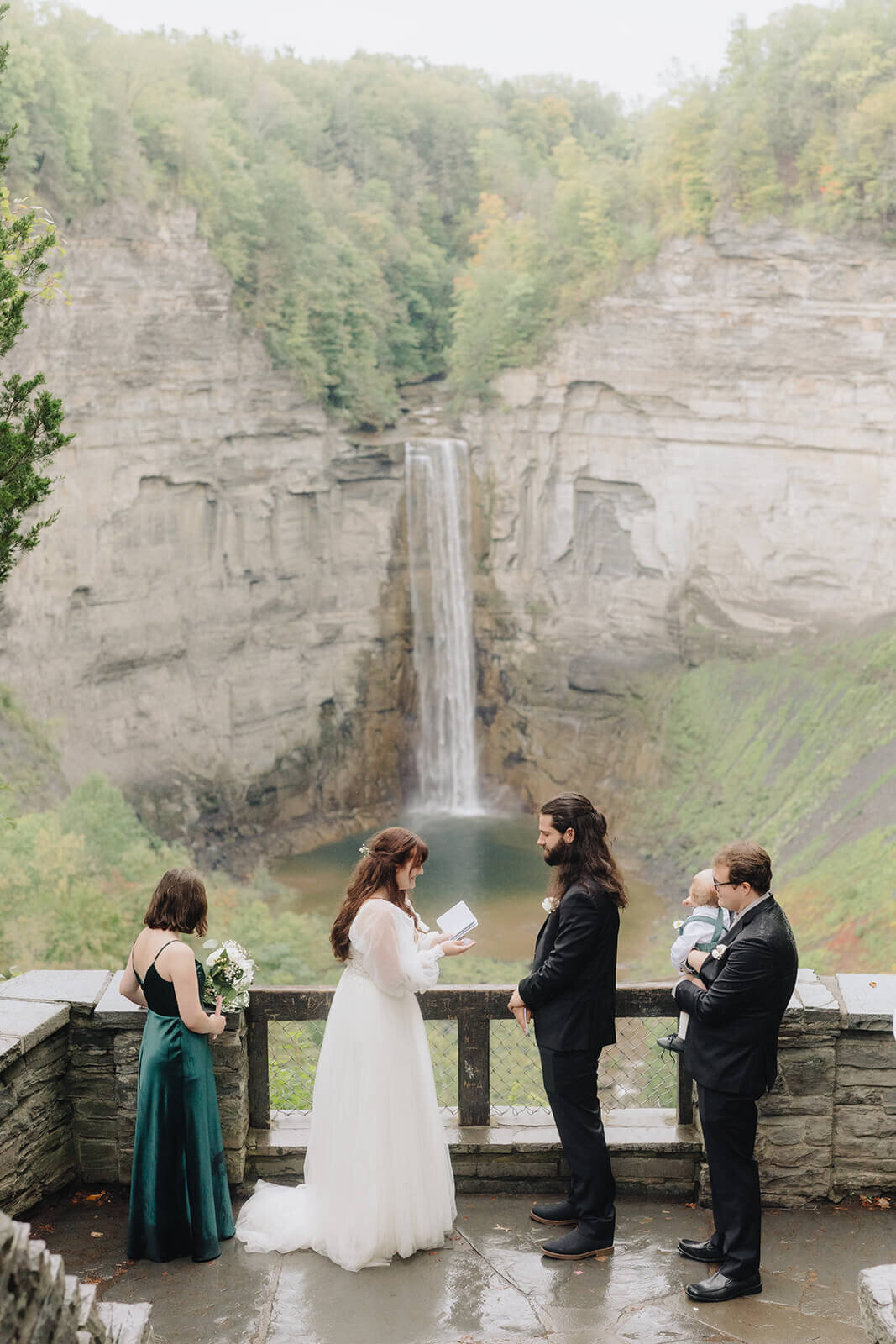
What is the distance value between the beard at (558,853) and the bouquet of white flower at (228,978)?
4.32ft

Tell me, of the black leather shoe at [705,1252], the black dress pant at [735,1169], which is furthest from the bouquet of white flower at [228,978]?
the black leather shoe at [705,1252]

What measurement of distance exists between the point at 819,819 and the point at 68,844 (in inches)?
453

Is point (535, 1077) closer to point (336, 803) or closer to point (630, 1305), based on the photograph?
point (630, 1305)

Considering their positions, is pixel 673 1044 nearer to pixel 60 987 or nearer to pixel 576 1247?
pixel 576 1247

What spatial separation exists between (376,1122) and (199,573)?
780 inches

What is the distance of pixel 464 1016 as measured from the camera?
5.75 metres

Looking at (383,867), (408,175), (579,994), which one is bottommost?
(579,994)

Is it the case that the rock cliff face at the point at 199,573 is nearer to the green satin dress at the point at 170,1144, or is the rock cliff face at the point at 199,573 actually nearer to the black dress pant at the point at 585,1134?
the green satin dress at the point at 170,1144

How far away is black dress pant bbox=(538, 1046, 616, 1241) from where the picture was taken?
5.09m

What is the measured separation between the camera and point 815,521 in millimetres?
24062

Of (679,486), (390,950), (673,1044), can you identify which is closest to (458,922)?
(390,950)

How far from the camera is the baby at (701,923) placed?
518 cm

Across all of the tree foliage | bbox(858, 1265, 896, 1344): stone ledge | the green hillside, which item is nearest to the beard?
bbox(858, 1265, 896, 1344): stone ledge

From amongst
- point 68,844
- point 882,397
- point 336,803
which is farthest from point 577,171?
point 68,844
